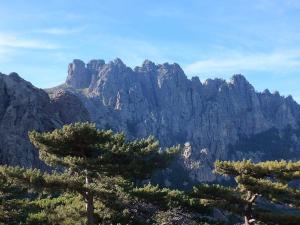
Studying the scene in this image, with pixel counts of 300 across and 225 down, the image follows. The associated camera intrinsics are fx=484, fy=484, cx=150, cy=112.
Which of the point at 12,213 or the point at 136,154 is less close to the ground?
the point at 136,154

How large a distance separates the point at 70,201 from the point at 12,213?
12.1ft

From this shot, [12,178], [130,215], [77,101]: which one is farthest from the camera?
[77,101]

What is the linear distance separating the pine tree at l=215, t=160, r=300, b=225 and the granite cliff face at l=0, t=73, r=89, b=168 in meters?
75.6

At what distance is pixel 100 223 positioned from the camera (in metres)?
26.2

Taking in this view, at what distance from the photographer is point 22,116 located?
10700 cm

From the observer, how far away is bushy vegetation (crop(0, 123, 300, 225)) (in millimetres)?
23156

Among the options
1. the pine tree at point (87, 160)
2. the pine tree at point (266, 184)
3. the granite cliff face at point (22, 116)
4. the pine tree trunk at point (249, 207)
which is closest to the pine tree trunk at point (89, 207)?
the pine tree at point (87, 160)

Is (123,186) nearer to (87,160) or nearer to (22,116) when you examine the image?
(87,160)

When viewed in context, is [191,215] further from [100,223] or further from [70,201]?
[70,201]

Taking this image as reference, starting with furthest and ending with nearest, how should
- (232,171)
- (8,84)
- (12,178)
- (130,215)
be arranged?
(8,84)
(130,215)
(232,171)
(12,178)

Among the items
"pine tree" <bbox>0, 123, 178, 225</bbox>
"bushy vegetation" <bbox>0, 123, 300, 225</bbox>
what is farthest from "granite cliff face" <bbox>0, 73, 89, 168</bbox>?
"pine tree" <bbox>0, 123, 178, 225</bbox>

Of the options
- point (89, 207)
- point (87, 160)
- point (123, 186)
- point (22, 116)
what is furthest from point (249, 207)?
point (22, 116)

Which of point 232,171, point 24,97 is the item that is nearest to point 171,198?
point 232,171

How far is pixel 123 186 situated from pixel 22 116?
282 feet
